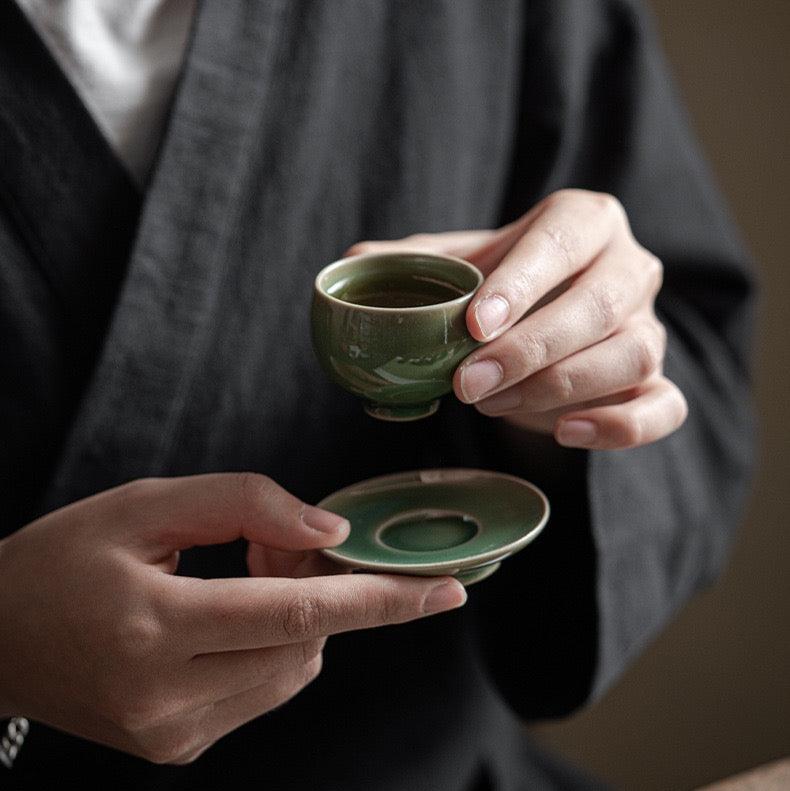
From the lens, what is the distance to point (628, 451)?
1130 mm

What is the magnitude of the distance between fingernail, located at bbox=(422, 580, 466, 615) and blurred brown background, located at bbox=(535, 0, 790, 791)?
117 cm

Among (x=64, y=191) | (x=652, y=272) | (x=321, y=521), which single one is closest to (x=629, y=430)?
(x=652, y=272)

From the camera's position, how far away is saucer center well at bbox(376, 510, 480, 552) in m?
0.81

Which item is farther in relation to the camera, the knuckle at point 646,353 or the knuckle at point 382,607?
the knuckle at point 646,353

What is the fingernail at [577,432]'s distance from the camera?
2.83 feet

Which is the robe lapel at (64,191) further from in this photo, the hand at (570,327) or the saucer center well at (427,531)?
the saucer center well at (427,531)

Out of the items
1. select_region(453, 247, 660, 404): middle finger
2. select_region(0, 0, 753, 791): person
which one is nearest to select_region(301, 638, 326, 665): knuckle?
select_region(0, 0, 753, 791): person

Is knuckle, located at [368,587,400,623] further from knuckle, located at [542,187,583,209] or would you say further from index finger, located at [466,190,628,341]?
knuckle, located at [542,187,583,209]

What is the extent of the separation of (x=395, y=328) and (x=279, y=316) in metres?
0.39

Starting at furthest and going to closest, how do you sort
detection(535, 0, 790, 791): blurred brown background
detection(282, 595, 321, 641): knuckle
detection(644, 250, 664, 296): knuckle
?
detection(535, 0, 790, 791): blurred brown background
detection(644, 250, 664, 296): knuckle
detection(282, 595, 321, 641): knuckle

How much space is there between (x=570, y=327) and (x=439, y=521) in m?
0.19

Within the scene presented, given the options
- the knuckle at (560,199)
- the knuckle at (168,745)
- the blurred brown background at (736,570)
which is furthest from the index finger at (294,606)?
the blurred brown background at (736,570)

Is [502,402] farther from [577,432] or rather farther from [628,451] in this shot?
[628,451]

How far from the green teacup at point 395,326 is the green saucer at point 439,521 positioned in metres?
0.09
